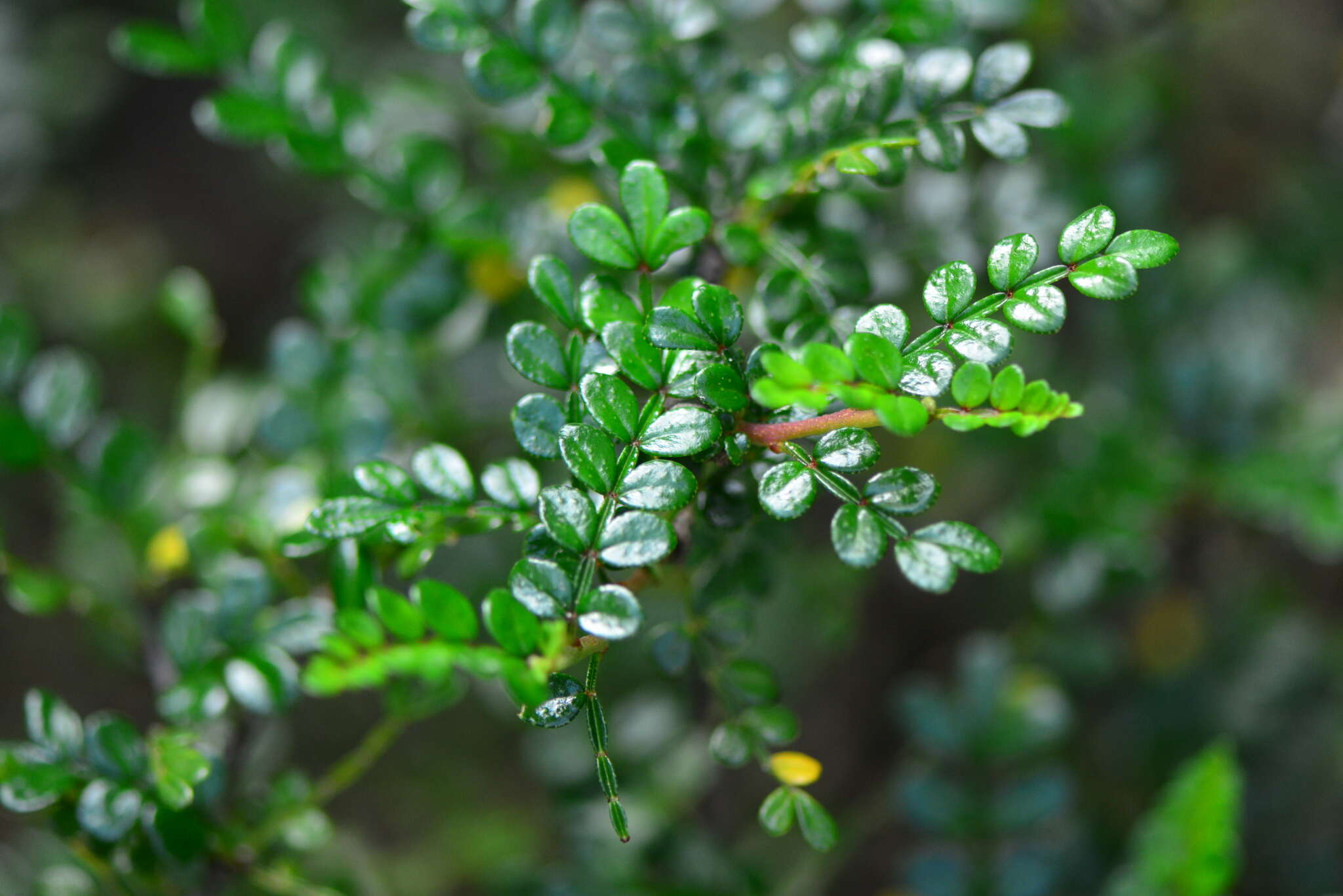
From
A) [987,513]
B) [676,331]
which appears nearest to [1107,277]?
[676,331]

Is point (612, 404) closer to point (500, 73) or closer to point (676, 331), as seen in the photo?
point (676, 331)

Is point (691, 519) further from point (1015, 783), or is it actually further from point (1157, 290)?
point (1157, 290)

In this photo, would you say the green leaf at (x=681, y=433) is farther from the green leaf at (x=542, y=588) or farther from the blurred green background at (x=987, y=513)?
the blurred green background at (x=987, y=513)

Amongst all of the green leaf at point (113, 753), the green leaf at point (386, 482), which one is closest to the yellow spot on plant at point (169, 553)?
the green leaf at point (113, 753)

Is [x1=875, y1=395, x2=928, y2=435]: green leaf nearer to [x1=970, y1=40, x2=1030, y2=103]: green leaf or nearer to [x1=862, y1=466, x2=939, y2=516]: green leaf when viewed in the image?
[x1=862, y1=466, x2=939, y2=516]: green leaf

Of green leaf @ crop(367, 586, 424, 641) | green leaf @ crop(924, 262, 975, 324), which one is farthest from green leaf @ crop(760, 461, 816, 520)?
green leaf @ crop(367, 586, 424, 641)
